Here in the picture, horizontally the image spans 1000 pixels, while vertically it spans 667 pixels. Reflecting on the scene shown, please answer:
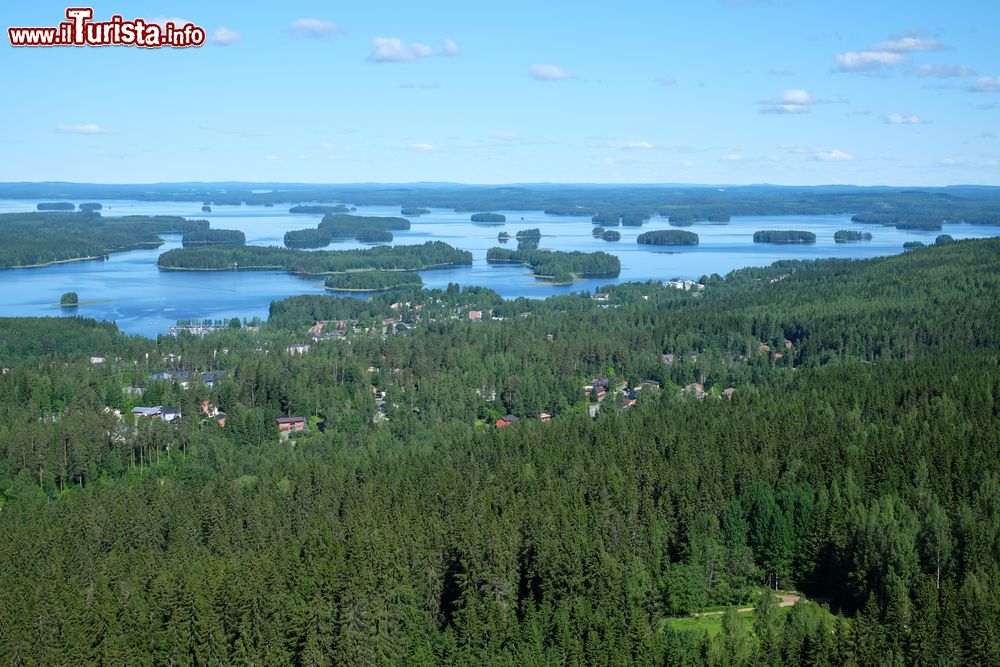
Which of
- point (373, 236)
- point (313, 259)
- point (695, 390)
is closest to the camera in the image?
point (695, 390)

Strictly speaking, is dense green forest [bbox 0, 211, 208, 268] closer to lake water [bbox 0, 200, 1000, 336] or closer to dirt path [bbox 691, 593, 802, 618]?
lake water [bbox 0, 200, 1000, 336]

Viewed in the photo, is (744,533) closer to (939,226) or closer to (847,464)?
(847,464)

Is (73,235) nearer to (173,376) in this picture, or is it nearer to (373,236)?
(373,236)

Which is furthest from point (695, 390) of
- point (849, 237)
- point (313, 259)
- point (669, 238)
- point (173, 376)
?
point (849, 237)

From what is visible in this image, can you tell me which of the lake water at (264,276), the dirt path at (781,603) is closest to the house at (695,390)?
the dirt path at (781,603)

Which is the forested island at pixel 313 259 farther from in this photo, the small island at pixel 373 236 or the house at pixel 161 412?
the house at pixel 161 412

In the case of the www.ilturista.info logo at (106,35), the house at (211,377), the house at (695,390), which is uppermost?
the www.ilturista.info logo at (106,35)
